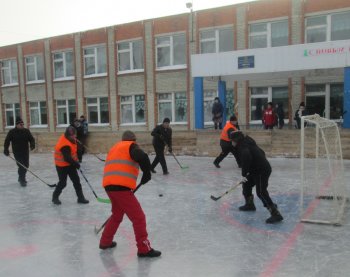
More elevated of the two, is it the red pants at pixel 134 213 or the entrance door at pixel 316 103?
the entrance door at pixel 316 103

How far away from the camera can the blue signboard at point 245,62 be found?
14.5 meters

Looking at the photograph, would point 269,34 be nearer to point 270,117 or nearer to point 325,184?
point 270,117

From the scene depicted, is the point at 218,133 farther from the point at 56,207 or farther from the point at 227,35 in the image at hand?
the point at 56,207

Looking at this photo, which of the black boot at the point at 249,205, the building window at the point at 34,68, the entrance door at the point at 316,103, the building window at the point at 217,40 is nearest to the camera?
the black boot at the point at 249,205

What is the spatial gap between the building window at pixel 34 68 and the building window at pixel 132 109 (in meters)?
7.38

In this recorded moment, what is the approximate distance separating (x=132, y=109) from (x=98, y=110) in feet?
8.64

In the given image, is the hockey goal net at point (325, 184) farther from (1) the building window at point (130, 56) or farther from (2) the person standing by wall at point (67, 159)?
(1) the building window at point (130, 56)

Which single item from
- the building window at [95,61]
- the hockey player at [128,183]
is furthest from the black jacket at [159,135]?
the building window at [95,61]

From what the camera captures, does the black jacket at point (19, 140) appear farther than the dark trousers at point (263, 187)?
Yes

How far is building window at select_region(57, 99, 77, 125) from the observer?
2452 centimetres

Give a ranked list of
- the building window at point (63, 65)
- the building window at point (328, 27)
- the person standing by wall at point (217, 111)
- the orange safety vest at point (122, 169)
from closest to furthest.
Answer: the orange safety vest at point (122, 169), the person standing by wall at point (217, 111), the building window at point (328, 27), the building window at point (63, 65)

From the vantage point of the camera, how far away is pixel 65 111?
24.8 meters

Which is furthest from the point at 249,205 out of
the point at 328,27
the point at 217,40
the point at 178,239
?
the point at 217,40

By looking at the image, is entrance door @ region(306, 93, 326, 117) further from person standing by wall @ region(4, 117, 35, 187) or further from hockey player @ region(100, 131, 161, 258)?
hockey player @ region(100, 131, 161, 258)
